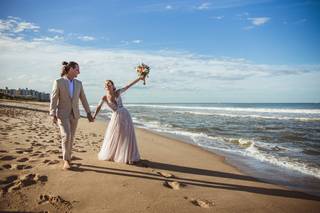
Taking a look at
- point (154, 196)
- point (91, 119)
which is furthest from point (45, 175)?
point (154, 196)

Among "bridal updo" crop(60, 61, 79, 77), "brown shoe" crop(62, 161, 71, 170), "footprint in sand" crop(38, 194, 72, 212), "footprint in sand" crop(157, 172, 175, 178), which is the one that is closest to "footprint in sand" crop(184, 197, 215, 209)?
"footprint in sand" crop(157, 172, 175, 178)

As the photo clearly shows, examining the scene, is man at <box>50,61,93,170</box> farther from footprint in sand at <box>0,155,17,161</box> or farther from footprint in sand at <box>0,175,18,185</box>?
footprint in sand at <box>0,155,17,161</box>

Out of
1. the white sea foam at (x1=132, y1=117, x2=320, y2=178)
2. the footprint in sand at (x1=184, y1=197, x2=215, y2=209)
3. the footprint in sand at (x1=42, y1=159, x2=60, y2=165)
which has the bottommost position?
the white sea foam at (x1=132, y1=117, x2=320, y2=178)

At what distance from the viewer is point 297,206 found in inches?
147

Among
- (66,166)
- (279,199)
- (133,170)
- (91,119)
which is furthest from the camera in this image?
(91,119)

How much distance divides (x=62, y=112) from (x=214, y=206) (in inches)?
127

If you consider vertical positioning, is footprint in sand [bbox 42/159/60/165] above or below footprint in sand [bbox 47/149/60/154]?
above

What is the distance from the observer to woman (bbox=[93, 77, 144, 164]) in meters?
5.51

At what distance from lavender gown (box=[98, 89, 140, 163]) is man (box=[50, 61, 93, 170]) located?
94cm

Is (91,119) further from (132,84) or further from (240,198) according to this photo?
(240,198)

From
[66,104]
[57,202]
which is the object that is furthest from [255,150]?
[57,202]

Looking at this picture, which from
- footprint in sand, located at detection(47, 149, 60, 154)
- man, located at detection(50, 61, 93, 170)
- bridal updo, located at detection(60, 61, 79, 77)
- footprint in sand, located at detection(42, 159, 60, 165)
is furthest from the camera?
footprint in sand, located at detection(47, 149, 60, 154)

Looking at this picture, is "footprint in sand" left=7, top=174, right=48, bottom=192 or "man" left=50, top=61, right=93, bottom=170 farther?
"man" left=50, top=61, right=93, bottom=170

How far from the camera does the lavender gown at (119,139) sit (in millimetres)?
5512
